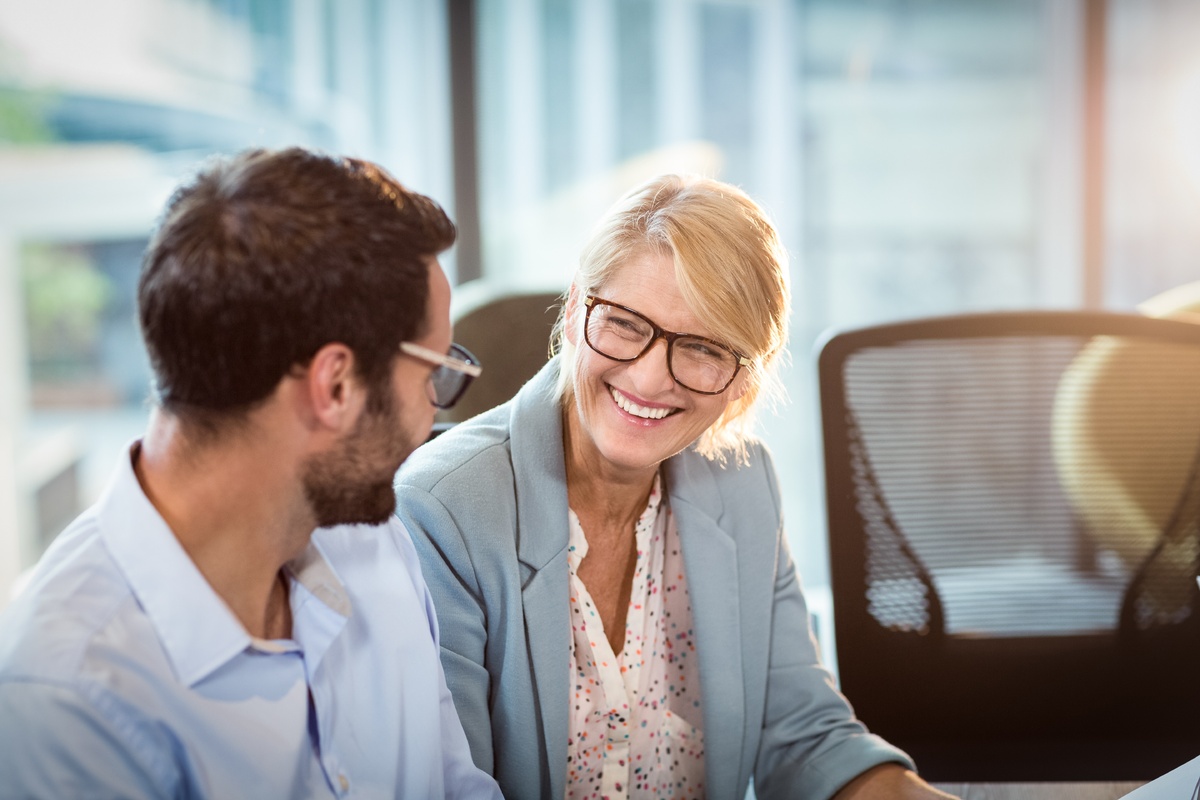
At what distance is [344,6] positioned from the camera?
282 centimetres

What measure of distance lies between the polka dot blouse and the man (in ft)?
1.43

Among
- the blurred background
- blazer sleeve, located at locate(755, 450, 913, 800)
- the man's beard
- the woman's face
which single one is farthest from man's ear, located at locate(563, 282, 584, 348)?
the blurred background

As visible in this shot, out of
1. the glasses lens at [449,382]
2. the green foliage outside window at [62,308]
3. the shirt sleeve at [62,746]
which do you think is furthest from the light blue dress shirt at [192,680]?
the green foliage outside window at [62,308]

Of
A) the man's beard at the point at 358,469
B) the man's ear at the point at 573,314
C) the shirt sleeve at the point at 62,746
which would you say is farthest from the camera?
the man's ear at the point at 573,314

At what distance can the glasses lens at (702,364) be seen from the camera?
1295 millimetres

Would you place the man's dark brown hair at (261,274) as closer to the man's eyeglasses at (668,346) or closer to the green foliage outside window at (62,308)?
the man's eyeglasses at (668,346)

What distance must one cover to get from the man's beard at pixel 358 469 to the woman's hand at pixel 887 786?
746 millimetres

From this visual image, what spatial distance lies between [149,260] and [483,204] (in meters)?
2.21

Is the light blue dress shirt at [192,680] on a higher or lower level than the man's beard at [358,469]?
lower

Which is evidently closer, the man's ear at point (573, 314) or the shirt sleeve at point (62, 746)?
the shirt sleeve at point (62, 746)

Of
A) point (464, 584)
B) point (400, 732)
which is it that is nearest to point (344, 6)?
point (464, 584)

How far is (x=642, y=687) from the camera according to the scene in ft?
4.60

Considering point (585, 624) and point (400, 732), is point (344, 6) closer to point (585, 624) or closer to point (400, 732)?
point (585, 624)

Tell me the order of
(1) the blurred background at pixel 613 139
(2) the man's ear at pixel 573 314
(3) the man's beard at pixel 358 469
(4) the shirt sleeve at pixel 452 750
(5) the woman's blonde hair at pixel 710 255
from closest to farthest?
(3) the man's beard at pixel 358 469 → (4) the shirt sleeve at pixel 452 750 → (5) the woman's blonde hair at pixel 710 255 → (2) the man's ear at pixel 573 314 → (1) the blurred background at pixel 613 139
